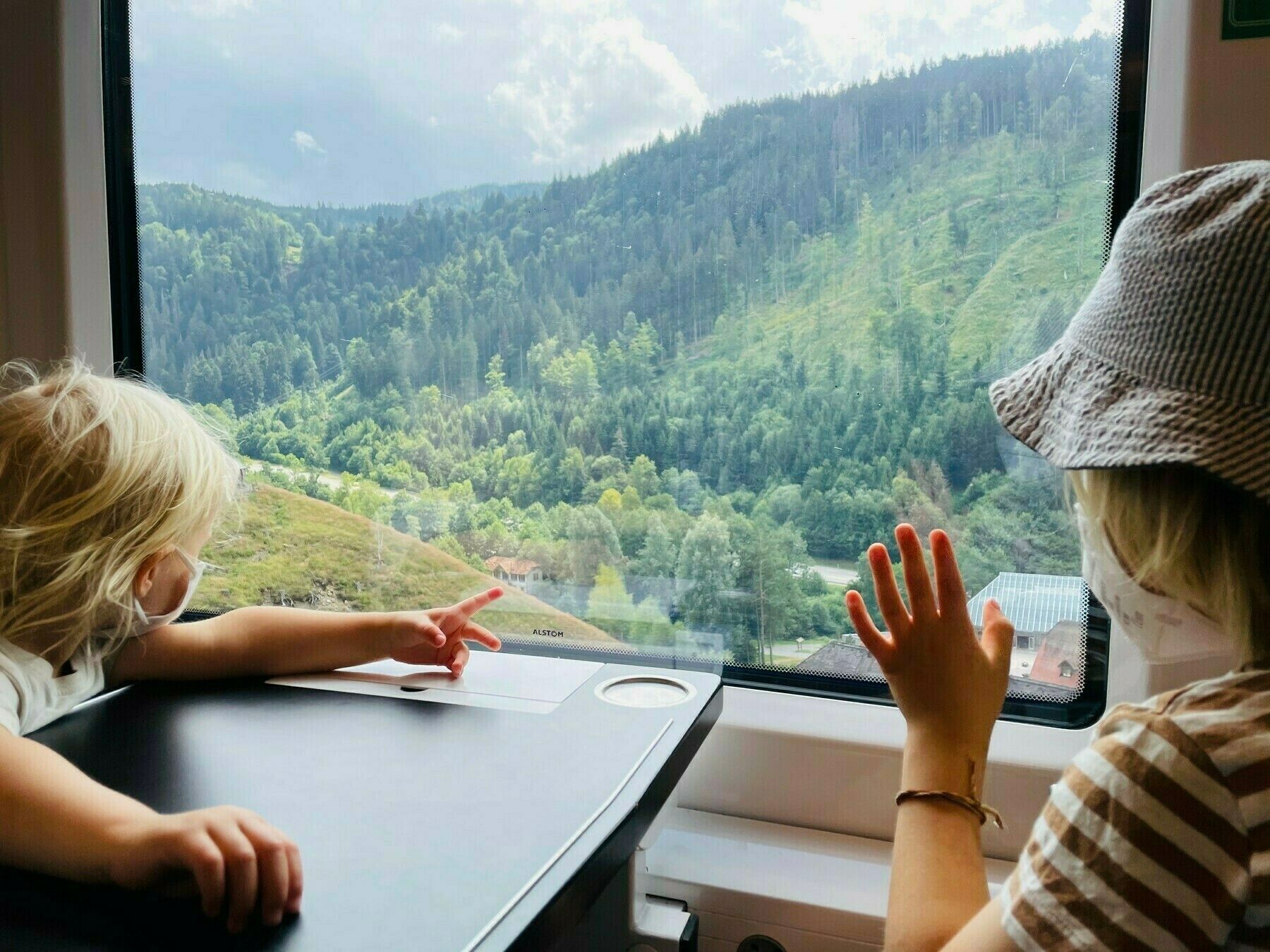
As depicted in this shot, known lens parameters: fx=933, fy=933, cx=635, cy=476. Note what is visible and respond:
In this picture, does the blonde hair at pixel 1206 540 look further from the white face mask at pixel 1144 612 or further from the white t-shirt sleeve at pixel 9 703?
the white t-shirt sleeve at pixel 9 703

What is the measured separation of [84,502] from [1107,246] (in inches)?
41.9

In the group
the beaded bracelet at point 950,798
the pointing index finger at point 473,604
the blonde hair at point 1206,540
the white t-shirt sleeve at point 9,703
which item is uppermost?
the blonde hair at point 1206,540

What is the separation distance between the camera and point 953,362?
1.11 metres

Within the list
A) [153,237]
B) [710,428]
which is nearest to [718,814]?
[710,428]

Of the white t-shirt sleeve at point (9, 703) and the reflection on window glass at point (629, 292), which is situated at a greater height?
the reflection on window glass at point (629, 292)

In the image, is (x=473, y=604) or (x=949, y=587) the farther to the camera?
(x=473, y=604)

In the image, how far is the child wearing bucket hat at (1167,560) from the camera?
0.48 metres

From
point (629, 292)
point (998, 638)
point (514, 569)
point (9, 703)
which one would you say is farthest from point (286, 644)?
point (998, 638)

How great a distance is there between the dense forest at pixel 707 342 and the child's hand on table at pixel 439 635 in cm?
25

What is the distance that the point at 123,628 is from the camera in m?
0.91

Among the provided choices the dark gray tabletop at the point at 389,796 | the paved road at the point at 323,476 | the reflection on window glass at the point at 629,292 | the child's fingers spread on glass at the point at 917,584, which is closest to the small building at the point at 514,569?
the reflection on window glass at the point at 629,292

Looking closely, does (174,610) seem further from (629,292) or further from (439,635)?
(629,292)

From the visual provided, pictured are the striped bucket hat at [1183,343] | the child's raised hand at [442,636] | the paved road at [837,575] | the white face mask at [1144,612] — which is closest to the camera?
the striped bucket hat at [1183,343]

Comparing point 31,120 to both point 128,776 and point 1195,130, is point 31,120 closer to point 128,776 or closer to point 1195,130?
point 128,776
